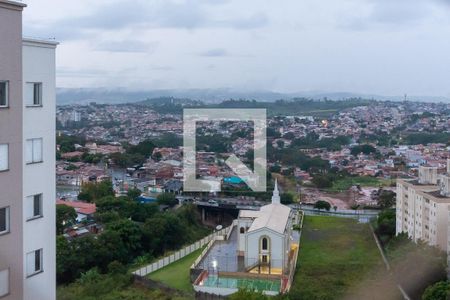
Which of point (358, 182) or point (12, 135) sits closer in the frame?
point (12, 135)

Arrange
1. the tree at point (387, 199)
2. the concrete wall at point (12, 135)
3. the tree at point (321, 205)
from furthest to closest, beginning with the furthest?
the tree at point (321, 205) → the tree at point (387, 199) → the concrete wall at point (12, 135)

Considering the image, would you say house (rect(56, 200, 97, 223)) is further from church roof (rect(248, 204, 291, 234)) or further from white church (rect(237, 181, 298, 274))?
white church (rect(237, 181, 298, 274))

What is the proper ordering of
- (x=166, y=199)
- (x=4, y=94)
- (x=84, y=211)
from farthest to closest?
(x=166, y=199) < (x=84, y=211) < (x=4, y=94)

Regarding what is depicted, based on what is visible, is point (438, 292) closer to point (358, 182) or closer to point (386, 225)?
point (386, 225)

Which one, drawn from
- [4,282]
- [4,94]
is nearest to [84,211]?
[4,282]

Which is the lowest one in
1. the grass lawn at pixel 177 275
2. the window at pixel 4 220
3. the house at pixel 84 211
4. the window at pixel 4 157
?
the grass lawn at pixel 177 275

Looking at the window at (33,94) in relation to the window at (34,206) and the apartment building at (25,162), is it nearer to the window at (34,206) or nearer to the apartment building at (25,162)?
the apartment building at (25,162)

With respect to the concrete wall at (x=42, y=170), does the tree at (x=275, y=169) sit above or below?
below

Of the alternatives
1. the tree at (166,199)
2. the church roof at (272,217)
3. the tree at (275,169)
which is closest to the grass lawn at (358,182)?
the tree at (275,169)

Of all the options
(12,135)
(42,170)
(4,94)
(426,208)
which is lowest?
(426,208)
